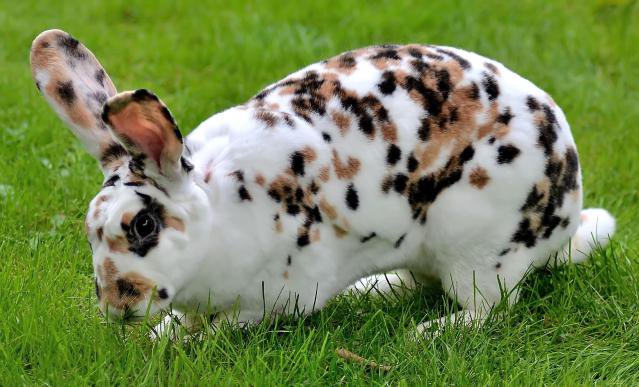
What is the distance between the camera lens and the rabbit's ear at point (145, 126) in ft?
8.98

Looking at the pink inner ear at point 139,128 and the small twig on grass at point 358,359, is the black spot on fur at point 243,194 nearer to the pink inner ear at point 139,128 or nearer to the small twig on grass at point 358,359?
the pink inner ear at point 139,128

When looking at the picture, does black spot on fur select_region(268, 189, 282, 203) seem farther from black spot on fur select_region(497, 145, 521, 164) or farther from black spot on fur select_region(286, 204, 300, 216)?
black spot on fur select_region(497, 145, 521, 164)

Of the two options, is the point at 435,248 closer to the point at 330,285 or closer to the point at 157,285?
the point at 330,285

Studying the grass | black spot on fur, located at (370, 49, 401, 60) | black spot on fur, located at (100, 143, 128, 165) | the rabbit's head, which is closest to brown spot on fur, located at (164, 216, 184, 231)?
the rabbit's head

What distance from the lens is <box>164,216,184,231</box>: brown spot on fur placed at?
2.99 m

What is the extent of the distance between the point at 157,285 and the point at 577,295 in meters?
1.60

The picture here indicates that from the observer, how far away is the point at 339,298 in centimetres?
368

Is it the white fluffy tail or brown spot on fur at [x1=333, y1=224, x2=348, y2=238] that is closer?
brown spot on fur at [x1=333, y1=224, x2=348, y2=238]

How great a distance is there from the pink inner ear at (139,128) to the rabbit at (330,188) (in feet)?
0.03

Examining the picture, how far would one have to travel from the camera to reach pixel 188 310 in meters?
3.27

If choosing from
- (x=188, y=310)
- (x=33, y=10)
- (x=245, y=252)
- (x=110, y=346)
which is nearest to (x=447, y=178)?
(x=245, y=252)

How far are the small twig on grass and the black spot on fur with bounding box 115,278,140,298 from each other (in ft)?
2.28

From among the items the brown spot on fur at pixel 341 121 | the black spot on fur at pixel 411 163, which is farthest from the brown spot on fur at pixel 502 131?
the brown spot on fur at pixel 341 121

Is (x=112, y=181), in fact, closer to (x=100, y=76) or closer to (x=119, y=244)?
(x=119, y=244)
